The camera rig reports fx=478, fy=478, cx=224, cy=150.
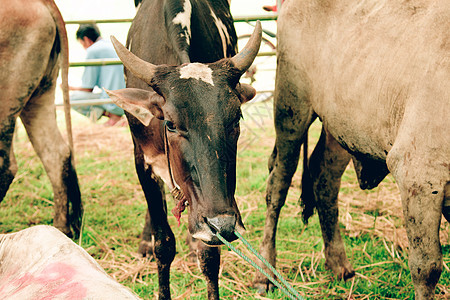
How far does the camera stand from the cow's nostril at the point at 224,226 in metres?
2.21

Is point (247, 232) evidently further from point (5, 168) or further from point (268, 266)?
point (268, 266)

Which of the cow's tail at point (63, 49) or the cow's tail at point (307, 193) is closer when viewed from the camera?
the cow's tail at point (307, 193)

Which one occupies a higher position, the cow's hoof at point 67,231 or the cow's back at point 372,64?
the cow's back at point 372,64

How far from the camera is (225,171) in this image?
92.0 inches

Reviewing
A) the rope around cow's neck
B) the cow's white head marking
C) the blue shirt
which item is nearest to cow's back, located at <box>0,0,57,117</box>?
the cow's white head marking

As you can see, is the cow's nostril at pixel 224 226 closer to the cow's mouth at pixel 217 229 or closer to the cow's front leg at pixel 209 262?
the cow's mouth at pixel 217 229

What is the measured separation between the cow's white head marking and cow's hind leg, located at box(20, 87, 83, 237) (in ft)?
7.77

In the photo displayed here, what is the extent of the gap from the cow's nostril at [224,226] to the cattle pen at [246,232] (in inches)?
52.7

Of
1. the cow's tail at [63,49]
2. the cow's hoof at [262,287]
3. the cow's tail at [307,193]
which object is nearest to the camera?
the cow's hoof at [262,287]

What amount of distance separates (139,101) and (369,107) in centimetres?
133

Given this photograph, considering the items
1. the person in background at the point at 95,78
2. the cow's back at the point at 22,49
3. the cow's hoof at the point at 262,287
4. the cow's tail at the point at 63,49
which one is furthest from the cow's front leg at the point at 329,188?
the person in background at the point at 95,78

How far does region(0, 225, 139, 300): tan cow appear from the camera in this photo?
5.08ft

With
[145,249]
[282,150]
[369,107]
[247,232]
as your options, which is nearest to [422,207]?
[369,107]

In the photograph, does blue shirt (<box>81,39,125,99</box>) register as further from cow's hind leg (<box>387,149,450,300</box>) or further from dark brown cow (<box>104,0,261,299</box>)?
cow's hind leg (<box>387,149,450,300</box>)
